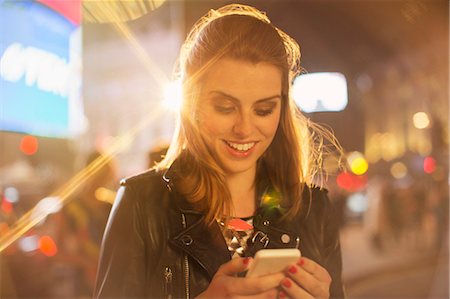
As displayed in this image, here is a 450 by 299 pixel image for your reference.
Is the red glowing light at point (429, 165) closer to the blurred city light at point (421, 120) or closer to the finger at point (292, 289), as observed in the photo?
the blurred city light at point (421, 120)

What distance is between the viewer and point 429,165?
2682 millimetres

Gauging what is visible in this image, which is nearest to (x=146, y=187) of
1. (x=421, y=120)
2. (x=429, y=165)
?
(x=421, y=120)

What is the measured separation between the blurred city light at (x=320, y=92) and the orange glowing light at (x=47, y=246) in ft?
2.97

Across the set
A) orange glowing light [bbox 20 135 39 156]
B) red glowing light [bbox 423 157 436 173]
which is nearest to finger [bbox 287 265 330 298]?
orange glowing light [bbox 20 135 39 156]

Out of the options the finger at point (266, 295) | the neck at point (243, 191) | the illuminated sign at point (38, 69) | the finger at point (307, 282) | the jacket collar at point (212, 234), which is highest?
the illuminated sign at point (38, 69)

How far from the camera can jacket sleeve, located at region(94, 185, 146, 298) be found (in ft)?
2.56

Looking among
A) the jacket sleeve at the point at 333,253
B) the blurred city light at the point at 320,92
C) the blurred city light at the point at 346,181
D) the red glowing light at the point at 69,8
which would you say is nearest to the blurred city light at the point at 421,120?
the blurred city light at the point at 346,181

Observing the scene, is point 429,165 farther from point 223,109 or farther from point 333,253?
point 223,109

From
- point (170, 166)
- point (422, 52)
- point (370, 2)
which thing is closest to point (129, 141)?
point (170, 166)

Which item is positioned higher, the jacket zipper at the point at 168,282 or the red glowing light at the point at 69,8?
the red glowing light at the point at 69,8

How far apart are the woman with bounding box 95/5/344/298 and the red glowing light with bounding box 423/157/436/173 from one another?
181cm

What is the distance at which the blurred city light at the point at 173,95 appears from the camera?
2.92 feet

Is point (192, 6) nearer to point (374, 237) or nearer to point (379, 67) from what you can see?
point (379, 67)

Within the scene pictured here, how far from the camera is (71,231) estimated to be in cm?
137
